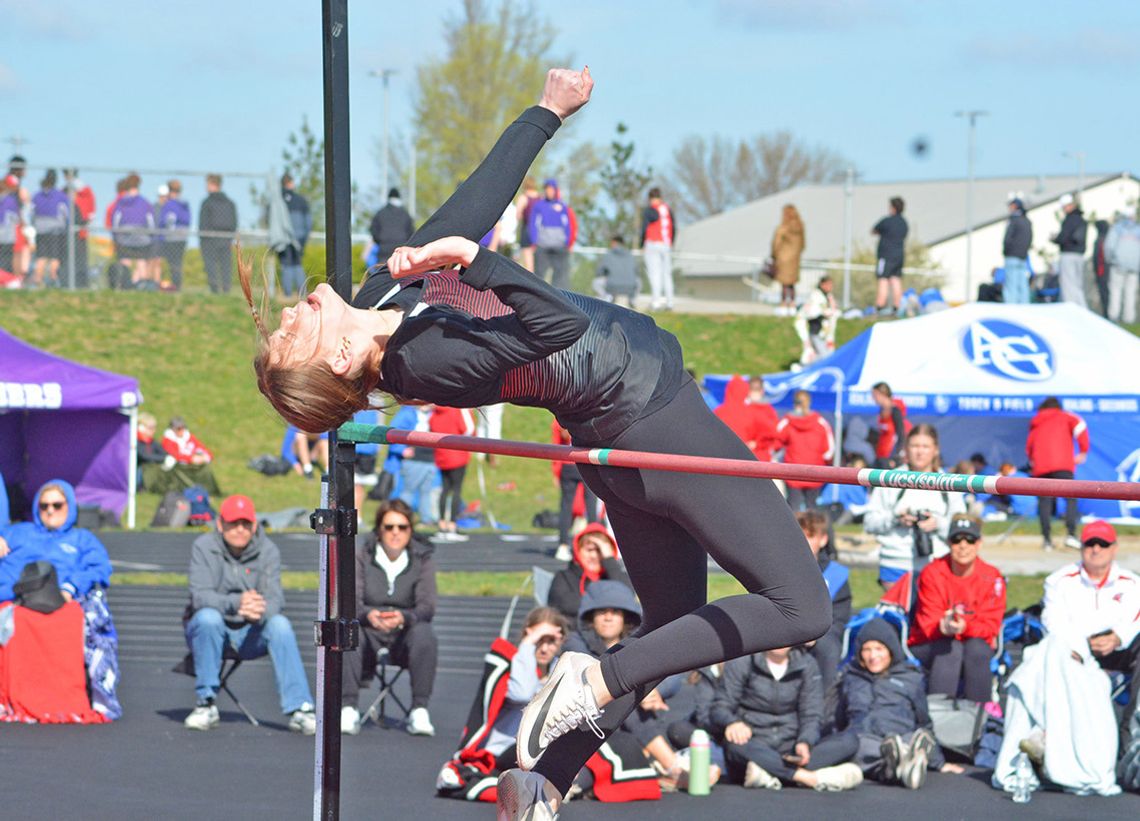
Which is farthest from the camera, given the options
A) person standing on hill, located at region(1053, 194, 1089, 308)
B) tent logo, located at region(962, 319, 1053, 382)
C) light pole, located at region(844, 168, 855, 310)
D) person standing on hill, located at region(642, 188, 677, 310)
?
light pole, located at region(844, 168, 855, 310)

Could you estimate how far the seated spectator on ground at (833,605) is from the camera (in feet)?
23.6

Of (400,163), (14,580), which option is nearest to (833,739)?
(14,580)

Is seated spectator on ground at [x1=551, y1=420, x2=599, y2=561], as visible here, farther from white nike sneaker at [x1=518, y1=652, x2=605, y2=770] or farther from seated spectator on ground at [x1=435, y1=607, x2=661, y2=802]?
white nike sneaker at [x1=518, y1=652, x2=605, y2=770]

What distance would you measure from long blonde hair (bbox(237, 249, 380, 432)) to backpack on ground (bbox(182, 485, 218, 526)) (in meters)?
12.0

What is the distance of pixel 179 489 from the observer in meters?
16.2

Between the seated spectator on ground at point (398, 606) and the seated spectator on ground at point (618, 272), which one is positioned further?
the seated spectator on ground at point (618, 272)

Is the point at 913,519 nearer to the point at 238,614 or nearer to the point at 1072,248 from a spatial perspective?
the point at 238,614

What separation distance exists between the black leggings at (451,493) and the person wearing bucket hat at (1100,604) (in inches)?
297

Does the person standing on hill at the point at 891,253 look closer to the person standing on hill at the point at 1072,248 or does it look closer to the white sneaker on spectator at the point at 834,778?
the person standing on hill at the point at 1072,248

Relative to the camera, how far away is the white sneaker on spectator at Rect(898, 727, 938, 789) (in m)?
6.68

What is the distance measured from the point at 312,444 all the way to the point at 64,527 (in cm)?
1057

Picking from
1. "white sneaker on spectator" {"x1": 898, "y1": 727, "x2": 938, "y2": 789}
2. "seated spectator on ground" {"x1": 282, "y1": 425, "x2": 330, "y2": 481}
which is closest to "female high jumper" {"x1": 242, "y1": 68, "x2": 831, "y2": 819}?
"white sneaker on spectator" {"x1": 898, "y1": 727, "x2": 938, "y2": 789}

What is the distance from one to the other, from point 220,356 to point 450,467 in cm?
821

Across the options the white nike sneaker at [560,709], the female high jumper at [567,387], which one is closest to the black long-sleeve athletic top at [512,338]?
the female high jumper at [567,387]
